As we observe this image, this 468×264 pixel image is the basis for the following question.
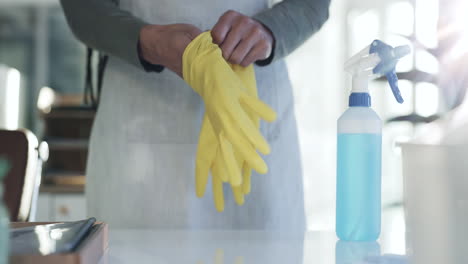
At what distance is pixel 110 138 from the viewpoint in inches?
43.4

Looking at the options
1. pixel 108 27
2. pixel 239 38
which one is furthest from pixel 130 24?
pixel 239 38

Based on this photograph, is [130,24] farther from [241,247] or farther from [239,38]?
[241,247]

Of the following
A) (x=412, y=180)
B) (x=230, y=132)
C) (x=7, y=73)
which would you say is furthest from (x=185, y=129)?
(x=7, y=73)

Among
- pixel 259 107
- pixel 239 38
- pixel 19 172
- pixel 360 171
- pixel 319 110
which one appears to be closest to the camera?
pixel 259 107

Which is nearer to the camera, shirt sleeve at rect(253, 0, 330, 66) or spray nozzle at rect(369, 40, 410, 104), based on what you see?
spray nozzle at rect(369, 40, 410, 104)

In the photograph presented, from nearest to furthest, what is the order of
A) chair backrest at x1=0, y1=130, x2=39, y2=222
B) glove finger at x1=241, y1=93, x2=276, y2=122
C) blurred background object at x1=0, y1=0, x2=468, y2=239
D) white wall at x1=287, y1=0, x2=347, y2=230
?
glove finger at x1=241, y1=93, x2=276, y2=122 → blurred background object at x1=0, y1=0, x2=468, y2=239 → chair backrest at x1=0, y1=130, x2=39, y2=222 → white wall at x1=287, y1=0, x2=347, y2=230

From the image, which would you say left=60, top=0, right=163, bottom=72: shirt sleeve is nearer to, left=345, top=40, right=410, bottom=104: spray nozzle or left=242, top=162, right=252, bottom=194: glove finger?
left=242, top=162, right=252, bottom=194: glove finger

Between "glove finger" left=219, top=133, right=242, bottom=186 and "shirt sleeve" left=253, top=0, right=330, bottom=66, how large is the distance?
0.30m

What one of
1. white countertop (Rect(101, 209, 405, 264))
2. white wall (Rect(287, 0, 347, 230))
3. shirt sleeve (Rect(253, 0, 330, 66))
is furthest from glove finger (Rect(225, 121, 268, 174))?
white wall (Rect(287, 0, 347, 230))

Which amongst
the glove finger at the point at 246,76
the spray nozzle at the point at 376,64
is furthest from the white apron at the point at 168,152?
the spray nozzle at the point at 376,64

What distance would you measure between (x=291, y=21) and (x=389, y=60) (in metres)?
0.30

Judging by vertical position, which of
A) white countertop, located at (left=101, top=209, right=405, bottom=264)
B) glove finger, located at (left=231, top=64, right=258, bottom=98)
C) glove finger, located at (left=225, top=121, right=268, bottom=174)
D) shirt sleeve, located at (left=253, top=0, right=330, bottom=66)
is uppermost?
shirt sleeve, located at (left=253, top=0, right=330, bottom=66)

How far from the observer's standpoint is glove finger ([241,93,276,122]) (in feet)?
2.16

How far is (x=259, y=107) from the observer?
678mm
